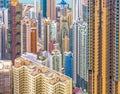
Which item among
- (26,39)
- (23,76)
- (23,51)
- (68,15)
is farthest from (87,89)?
(68,15)

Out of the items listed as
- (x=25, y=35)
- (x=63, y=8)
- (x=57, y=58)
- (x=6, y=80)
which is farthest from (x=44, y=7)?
(x=6, y=80)

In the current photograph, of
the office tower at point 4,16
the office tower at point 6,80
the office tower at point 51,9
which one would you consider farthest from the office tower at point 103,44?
the office tower at point 51,9

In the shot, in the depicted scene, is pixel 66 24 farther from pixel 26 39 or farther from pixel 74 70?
pixel 74 70

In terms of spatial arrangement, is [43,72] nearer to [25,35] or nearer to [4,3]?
[25,35]

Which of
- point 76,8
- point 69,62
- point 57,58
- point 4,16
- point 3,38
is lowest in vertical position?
point 69,62

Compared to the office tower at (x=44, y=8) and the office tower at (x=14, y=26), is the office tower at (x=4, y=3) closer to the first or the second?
the office tower at (x=14, y=26)

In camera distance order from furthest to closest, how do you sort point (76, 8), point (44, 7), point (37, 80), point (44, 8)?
point (44, 7) → point (44, 8) → point (76, 8) → point (37, 80)

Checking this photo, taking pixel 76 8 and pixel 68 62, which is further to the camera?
pixel 76 8
